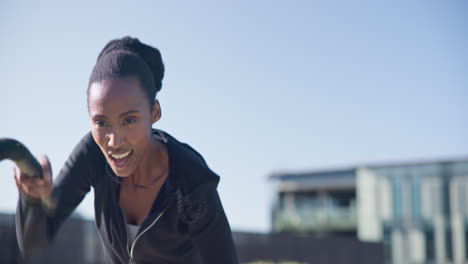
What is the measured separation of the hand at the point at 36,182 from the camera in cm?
240

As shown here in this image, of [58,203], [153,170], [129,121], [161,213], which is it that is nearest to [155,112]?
[129,121]

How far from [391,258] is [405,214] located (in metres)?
2.68

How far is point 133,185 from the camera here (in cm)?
316

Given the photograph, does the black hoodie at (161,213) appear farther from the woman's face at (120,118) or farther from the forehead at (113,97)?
the forehead at (113,97)

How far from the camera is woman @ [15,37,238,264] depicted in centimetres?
269

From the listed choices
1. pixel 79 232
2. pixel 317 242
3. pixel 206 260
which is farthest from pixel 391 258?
pixel 206 260

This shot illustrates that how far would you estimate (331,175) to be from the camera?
132 feet

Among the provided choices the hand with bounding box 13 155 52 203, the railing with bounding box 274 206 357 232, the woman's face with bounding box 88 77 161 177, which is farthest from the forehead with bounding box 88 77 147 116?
the railing with bounding box 274 206 357 232

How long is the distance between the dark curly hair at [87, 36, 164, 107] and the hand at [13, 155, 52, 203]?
45 centimetres

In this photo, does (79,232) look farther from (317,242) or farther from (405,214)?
(405,214)

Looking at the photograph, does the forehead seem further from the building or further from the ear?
the building

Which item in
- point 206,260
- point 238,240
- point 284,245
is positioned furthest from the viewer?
point 284,245

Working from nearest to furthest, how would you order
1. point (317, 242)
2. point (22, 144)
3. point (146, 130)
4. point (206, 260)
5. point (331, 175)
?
point (22, 144) → point (146, 130) → point (206, 260) → point (317, 242) → point (331, 175)

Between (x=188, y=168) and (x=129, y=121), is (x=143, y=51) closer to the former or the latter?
(x=129, y=121)
